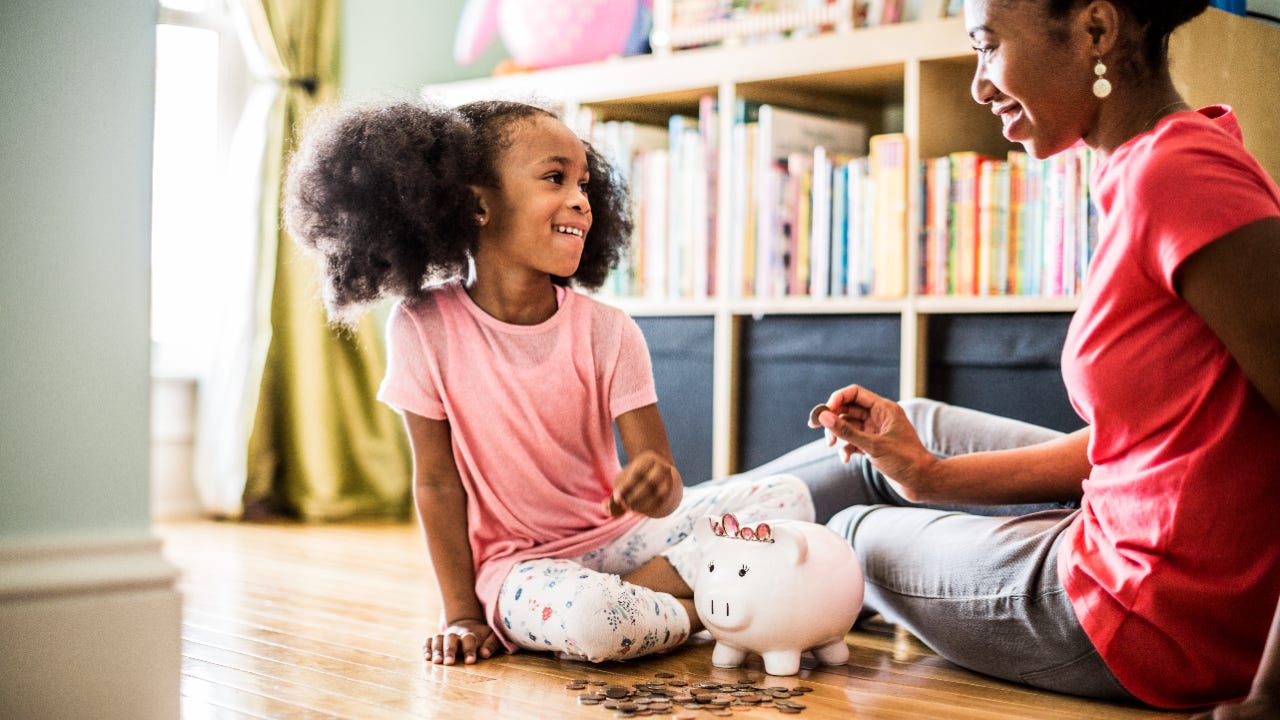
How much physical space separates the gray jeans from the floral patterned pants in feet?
0.39

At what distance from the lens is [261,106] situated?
10.2ft

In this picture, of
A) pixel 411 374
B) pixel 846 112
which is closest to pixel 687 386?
pixel 846 112

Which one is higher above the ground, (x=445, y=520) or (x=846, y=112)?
(x=846, y=112)

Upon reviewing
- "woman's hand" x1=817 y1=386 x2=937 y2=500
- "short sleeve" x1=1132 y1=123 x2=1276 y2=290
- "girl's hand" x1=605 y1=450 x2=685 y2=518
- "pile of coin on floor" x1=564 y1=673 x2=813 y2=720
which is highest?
"short sleeve" x1=1132 y1=123 x2=1276 y2=290

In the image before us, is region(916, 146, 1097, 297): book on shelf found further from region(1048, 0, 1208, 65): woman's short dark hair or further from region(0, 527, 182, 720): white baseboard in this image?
region(0, 527, 182, 720): white baseboard

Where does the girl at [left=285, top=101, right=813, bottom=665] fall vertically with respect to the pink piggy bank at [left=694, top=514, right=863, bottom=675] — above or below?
above

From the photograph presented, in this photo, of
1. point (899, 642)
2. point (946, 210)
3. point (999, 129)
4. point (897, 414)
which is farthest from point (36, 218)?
point (999, 129)

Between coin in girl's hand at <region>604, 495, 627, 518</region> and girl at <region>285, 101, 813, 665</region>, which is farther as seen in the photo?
girl at <region>285, 101, 813, 665</region>

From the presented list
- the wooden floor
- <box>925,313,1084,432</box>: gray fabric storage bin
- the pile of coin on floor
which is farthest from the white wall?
<box>925,313,1084,432</box>: gray fabric storage bin

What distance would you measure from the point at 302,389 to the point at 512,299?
149cm

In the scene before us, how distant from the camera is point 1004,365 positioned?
2070mm

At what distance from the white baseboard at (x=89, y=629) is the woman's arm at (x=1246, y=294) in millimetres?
891

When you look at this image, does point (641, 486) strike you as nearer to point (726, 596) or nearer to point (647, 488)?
point (647, 488)

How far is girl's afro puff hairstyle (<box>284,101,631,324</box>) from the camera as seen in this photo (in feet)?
5.38
